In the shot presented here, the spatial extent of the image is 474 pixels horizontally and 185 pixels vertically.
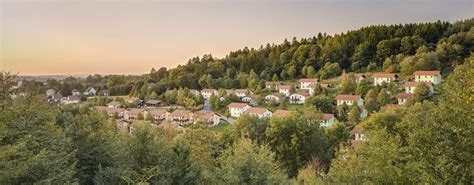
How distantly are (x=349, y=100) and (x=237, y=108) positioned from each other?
625 inches

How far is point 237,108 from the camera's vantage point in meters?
52.2

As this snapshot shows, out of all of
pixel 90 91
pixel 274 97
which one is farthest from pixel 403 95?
pixel 90 91

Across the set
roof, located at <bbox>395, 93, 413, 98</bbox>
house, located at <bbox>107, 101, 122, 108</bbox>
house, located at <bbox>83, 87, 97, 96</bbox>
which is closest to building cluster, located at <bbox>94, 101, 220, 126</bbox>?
house, located at <bbox>107, 101, 122, 108</bbox>

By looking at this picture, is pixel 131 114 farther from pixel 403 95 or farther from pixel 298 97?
pixel 403 95

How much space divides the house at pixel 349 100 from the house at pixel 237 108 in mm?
13035

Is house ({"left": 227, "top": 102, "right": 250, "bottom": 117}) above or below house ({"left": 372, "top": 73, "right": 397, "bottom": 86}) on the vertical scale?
below

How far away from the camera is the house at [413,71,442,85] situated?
54.1m

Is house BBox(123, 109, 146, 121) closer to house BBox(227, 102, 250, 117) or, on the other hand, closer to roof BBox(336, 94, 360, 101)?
house BBox(227, 102, 250, 117)

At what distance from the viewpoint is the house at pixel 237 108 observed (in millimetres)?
51588

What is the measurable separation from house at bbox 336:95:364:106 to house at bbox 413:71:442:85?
1322 cm

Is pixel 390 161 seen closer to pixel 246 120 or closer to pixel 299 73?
pixel 246 120

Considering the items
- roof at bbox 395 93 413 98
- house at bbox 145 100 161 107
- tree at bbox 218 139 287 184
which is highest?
tree at bbox 218 139 287 184

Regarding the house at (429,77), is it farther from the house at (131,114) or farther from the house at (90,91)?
the house at (90,91)

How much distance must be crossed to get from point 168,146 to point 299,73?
67.4m
